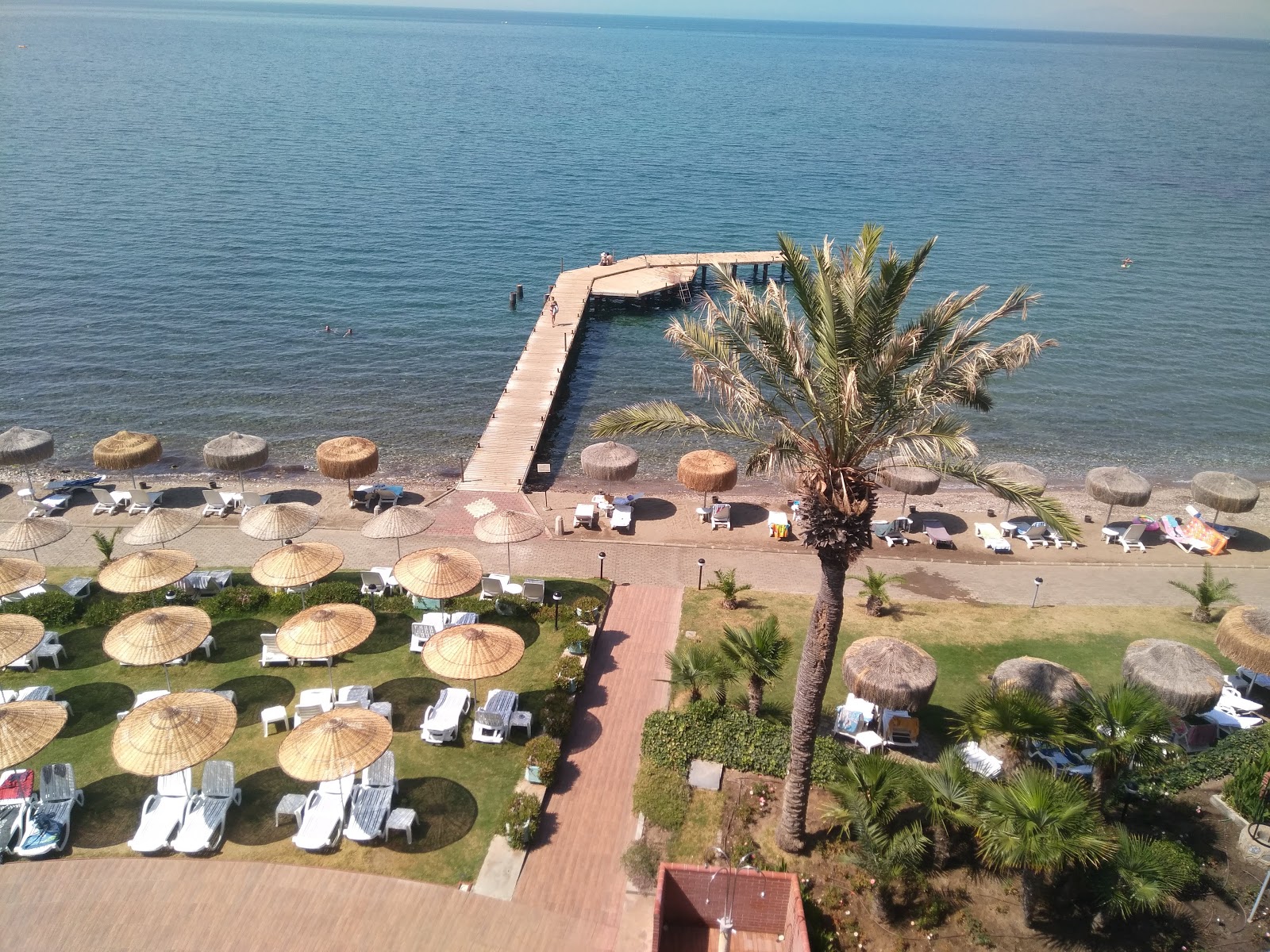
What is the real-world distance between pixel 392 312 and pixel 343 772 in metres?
40.1

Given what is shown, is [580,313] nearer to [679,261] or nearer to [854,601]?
[679,261]

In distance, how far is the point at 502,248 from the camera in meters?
64.8

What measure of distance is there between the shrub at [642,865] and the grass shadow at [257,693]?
8.44 meters

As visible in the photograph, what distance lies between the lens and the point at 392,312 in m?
51.0

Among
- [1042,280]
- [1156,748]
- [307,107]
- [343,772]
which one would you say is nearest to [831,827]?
[1156,748]

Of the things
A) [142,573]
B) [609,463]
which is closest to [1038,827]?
[609,463]

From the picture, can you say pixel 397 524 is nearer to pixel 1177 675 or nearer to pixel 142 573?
pixel 142 573

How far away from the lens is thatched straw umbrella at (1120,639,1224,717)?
18.2 m

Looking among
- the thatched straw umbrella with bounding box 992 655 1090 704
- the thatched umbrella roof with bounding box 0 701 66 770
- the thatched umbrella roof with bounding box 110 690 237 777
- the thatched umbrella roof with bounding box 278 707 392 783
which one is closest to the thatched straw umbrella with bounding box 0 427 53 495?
the thatched umbrella roof with bounding box 0 701 66 770

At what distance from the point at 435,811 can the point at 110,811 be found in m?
5.96

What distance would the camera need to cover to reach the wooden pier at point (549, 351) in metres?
31.5

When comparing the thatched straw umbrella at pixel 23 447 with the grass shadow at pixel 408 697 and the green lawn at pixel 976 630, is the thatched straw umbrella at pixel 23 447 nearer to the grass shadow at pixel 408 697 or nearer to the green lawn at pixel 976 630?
the grass shadow at pixel 408 697

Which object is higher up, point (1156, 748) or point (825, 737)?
point (1156, 748)

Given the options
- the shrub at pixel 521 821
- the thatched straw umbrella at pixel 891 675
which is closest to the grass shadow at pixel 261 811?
the shrub at pixel 521 821
